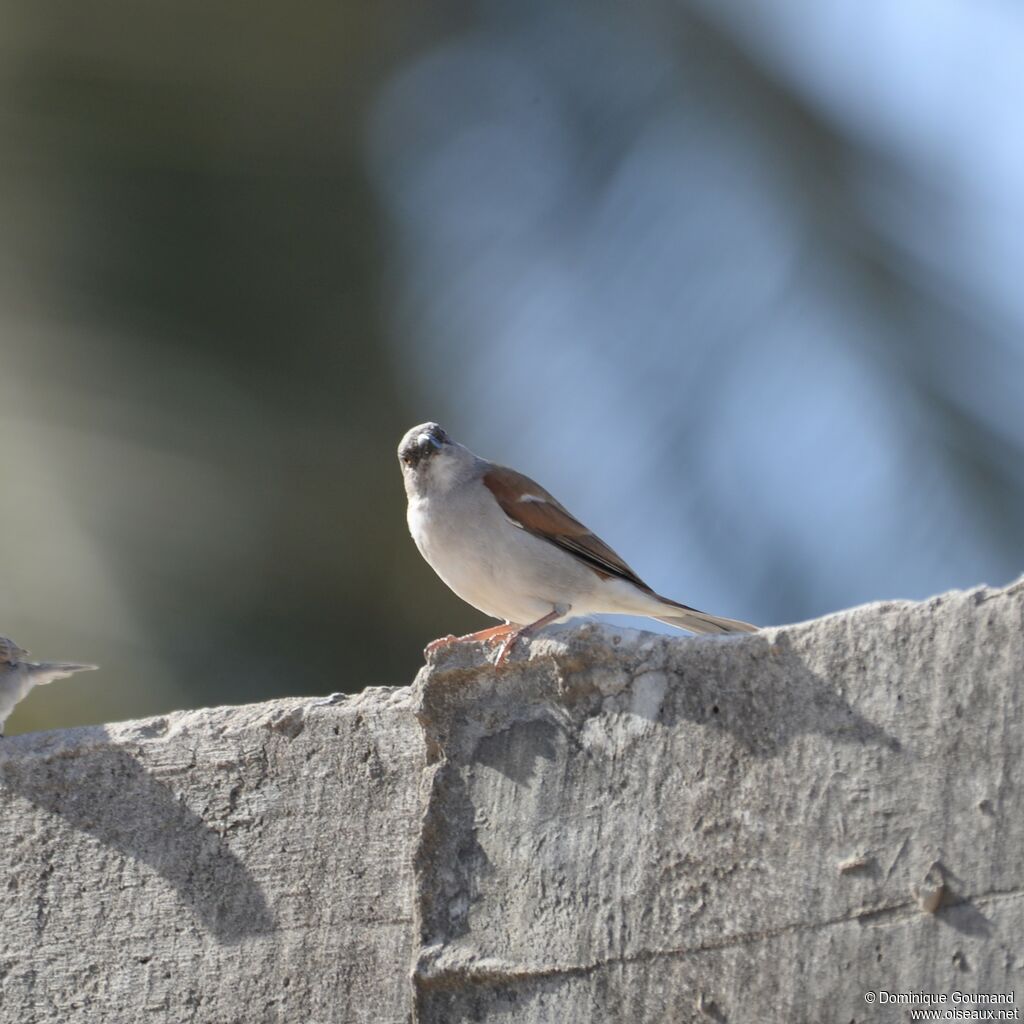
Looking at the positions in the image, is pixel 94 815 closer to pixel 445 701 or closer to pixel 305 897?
pixel 305 897

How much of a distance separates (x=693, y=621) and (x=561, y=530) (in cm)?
51

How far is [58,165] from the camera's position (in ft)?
24.9

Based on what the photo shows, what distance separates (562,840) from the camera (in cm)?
301

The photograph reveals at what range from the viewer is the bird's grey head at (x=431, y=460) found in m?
4.70

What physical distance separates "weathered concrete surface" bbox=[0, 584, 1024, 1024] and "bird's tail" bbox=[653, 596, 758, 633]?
1285mm

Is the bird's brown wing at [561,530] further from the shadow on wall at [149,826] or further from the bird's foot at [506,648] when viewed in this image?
the shadow on wall at [149,826]

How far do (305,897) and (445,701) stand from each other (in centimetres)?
55

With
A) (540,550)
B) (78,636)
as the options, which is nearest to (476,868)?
(540,550)

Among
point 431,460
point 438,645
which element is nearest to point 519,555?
point 431,460

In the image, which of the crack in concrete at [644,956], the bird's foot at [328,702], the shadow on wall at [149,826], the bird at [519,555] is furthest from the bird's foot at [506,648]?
the bird at [519,555]

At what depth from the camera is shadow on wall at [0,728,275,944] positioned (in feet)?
11.0

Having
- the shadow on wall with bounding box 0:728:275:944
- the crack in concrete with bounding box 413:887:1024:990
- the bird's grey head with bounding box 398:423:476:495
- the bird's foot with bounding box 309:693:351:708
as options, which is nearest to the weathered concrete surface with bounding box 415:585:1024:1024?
the crack in concrete with bounding box 413:887:1024:990

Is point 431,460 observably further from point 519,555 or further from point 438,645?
point 438,645

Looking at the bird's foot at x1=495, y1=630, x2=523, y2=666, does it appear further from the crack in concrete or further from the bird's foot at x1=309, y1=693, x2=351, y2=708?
the crack in concrete
